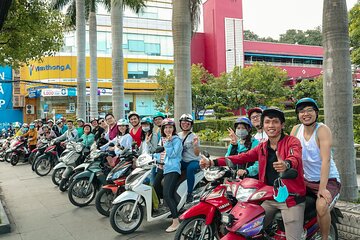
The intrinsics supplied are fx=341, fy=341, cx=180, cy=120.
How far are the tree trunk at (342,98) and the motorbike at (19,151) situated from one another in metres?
12.3

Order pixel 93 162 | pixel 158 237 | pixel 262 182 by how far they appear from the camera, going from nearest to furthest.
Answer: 1. pixel 262 182
2. pixel 158 237
3. pixel 93 162

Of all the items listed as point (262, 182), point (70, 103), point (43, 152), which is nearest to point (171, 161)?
point (262, 182)

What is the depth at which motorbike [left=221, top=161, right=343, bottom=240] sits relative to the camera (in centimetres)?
315

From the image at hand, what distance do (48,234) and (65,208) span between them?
Result: 1499 millimetres

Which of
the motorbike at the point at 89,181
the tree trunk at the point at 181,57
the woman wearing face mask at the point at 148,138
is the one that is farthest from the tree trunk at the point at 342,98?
the motorbike at the point at 89,181

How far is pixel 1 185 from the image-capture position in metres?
9.78

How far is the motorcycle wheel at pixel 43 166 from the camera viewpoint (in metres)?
10.9

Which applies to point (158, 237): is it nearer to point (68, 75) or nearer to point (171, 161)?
point (171, 161)

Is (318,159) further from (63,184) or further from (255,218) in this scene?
(63,184)

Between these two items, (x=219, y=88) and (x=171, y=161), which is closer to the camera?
(x=171, y=161)

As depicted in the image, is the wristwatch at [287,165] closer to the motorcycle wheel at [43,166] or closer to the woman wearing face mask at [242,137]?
the woman wearing face mask at [242,137]

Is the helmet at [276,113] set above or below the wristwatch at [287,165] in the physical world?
above

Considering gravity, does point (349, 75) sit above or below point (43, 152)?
above

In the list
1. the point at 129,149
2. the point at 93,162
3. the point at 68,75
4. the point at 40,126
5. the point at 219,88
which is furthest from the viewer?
the point at 68,75
